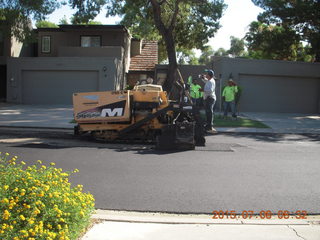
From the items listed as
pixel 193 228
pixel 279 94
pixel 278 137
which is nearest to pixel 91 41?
pixel 279 94

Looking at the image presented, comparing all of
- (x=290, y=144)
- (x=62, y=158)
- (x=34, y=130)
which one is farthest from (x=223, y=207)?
(x=34, y=130)

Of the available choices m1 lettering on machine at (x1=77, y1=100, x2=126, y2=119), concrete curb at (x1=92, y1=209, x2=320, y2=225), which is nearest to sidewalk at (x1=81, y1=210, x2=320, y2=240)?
concrete curb at (x1=92, y1=209, x2=320, y2=225)

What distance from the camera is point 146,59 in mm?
30094

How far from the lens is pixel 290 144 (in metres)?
11.2

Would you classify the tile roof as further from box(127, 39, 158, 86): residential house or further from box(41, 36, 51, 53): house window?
box(41, 36, 51, 53): house window

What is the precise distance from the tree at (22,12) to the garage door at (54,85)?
8.64 feet

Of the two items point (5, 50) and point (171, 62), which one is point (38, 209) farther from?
point (5, 50)

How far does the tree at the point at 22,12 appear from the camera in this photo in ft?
67.6

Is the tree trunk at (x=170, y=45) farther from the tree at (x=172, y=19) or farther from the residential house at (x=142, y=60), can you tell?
the residential house at (x=142, y=60)

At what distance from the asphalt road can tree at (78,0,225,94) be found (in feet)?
38.2

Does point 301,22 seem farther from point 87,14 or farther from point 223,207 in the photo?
point 223,207

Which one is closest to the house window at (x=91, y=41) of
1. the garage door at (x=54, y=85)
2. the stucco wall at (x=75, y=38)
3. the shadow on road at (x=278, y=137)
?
the stucco wall at (x=75, y=38)

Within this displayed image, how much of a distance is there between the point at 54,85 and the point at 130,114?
1443 cm

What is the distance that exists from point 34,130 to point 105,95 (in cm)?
397
